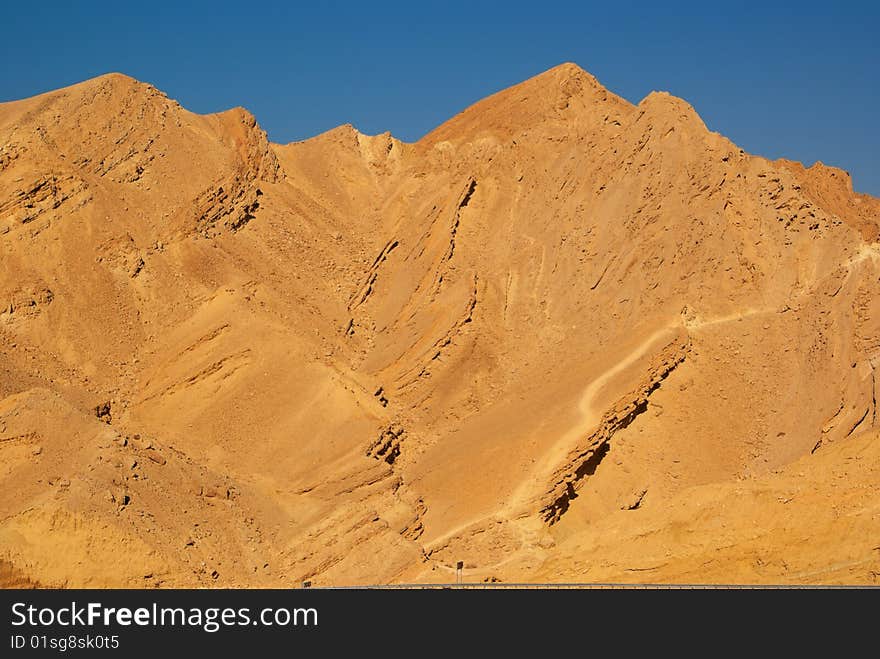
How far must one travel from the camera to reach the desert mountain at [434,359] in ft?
86.4

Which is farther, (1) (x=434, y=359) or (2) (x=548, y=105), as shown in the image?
(2) (x=548, y=105)

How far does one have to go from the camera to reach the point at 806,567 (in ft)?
80.1

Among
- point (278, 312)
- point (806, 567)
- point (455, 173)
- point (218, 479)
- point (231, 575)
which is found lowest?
point (806, 567)

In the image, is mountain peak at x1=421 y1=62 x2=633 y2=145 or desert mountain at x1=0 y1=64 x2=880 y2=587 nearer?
desert mountain at x1=0 y1=64 x2=880 y2=587

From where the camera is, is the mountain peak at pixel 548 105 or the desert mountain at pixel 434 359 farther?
the mountain peak at pixel 548 105

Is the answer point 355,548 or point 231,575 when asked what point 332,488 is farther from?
point 231,575

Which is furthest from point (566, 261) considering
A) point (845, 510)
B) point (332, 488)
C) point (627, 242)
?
point (845, 510)

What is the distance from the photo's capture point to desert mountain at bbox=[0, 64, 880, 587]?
2634 cm

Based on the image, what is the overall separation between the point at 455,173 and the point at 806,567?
62.4 feet

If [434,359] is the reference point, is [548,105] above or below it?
above

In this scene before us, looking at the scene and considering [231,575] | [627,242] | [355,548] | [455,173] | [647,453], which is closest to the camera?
[231,575]

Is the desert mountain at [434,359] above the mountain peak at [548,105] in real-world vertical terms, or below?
below

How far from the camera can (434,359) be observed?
34.8 meters

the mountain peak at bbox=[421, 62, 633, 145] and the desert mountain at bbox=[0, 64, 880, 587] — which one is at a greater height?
the mountain peak at bbox=[421, 62, 633, 145]
